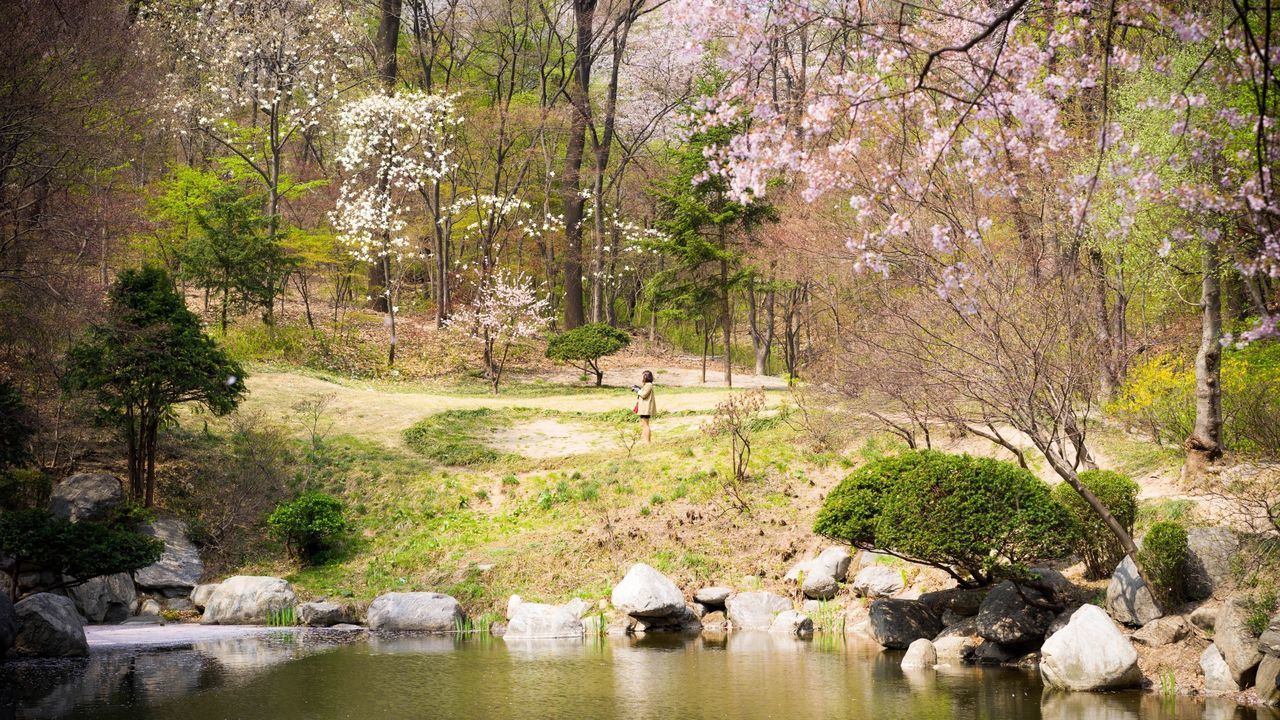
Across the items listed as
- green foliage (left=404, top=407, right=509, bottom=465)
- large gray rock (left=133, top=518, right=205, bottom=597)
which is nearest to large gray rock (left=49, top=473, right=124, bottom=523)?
large gray rock (left=133, top=518, right=205, bottom=597)

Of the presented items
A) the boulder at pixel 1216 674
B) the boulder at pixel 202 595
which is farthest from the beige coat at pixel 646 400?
the boulder at pixel 1216 674

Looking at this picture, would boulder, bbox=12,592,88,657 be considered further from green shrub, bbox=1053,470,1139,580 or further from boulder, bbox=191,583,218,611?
green shrub, bbox=1053,470,1139,580

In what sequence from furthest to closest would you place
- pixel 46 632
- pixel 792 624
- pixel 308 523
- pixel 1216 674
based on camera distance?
pixel 308 523, pixel 792 624, pixel 46 632, pixel 1216 674

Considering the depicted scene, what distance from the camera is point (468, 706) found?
28.5 feet

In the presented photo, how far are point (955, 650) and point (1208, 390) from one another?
15.6 feet

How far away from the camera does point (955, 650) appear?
35.9 feet

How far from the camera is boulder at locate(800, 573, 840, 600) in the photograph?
1366 centimetres

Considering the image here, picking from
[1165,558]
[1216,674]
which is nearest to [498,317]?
[1165,558]

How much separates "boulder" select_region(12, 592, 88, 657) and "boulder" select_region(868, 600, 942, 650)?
847 centimetres

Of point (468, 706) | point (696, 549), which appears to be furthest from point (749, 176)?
point (696, 549)

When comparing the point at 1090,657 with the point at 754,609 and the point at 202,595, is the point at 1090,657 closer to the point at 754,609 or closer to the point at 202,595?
the point at 754,609

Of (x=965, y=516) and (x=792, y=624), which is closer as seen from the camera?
(x=965, y=516)

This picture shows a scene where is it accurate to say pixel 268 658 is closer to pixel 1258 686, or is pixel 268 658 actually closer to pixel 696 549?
pixel 696 549

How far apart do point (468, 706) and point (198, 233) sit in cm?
2201
